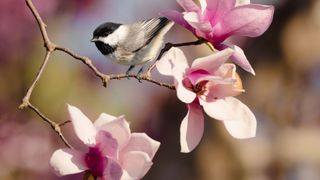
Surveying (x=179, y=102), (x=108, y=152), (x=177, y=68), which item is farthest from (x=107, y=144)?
(x=179, y=102)

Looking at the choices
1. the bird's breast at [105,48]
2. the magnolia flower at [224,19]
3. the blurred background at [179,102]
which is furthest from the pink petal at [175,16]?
the blurred background at [179,102]

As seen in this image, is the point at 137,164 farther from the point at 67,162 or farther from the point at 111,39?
the point at 111,39

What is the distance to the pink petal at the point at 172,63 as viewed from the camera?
0.86 m

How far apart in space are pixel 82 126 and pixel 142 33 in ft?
0.55

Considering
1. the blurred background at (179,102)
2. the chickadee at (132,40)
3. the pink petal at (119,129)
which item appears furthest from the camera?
the blurred background at (179,102)

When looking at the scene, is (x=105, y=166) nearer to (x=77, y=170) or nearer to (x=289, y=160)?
(x=77, y=170)

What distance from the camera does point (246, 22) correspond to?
0.90m

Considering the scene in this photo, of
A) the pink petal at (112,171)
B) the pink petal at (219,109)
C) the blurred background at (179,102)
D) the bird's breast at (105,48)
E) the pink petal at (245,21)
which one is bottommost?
the blurred background at (179,102)

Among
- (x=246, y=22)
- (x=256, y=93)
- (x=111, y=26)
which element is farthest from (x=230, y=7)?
(x=256, y=93)

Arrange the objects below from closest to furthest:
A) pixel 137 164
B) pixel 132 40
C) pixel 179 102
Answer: pixel 137 164
pixel 132 40
pixel 179 102

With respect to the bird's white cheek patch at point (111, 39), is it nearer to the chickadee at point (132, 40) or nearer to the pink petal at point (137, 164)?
the chickadee at point (132, 40)

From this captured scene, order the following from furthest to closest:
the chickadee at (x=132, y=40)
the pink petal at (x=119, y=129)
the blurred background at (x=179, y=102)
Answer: the blurred background at (x=179, y=102), the chickadee at (x=132, y=40), the pink petal at (x=119, y=129)

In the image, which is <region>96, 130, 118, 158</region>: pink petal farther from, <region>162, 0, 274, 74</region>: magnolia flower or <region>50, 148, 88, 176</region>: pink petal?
<region>162, 0, 274, 74</region>: magnolia flower

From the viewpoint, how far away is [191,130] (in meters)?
0.89
